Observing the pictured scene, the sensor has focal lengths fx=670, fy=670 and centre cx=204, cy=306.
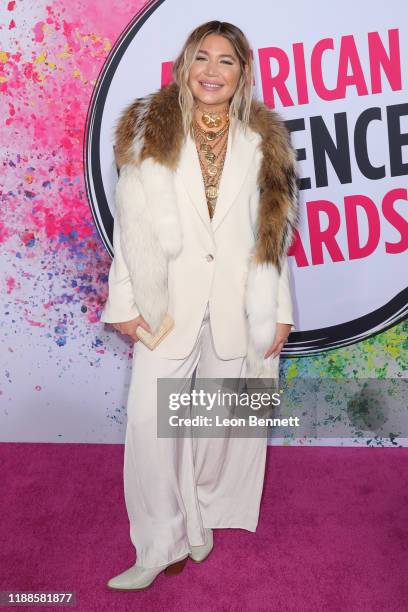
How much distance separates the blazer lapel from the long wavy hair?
3.5 inches

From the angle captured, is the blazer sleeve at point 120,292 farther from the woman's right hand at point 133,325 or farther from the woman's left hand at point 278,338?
the woman's left hand at point 278,338

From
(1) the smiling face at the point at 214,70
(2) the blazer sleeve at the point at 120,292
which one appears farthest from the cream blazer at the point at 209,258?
(1) the smiling face at the point at 214,70

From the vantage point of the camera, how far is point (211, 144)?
2.21 metres

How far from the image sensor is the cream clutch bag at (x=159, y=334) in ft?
7.18

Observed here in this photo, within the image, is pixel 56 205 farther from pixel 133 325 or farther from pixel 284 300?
pixel 284 300

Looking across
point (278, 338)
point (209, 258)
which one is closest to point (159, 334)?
point (209, 258)

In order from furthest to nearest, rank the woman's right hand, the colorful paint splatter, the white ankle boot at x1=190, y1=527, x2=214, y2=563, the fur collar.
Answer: the colorful paint splatter
the white ankle boot at x1=190, y1=527, x2=214, y2=563
the woman's right hand
the fur collar

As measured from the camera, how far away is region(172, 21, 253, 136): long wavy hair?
2.14 m

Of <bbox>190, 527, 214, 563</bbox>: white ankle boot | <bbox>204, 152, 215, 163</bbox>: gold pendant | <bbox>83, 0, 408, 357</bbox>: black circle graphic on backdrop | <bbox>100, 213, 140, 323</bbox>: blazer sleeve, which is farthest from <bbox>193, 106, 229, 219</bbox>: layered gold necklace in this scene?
<bbox>190, 527, 214, 563</bbox>: white ankle boot

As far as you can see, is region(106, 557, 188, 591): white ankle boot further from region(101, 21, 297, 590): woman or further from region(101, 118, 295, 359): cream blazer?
region(101, 118, 295, 359): cream blazer

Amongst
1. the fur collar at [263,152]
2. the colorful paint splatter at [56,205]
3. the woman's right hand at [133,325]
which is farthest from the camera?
the colorful paint splatter at [56,205]

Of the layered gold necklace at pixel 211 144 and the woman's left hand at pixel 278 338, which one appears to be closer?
the layered gold necklace at pixel 211 144

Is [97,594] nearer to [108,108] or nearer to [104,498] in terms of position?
[104,498]

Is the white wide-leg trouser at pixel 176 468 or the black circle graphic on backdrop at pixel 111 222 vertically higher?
the black circle graphic on backdrop at pixel 111 222
